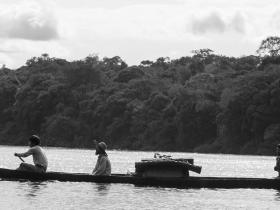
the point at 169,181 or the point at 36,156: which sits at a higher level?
the point at 36,156

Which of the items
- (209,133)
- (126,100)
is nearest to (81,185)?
(209,133)

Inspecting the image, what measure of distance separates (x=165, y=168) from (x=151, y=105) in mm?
83721

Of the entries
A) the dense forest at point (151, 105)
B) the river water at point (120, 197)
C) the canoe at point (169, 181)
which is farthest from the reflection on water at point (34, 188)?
the dense forest at point (151, 105)

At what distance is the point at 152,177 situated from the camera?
32.0 metres

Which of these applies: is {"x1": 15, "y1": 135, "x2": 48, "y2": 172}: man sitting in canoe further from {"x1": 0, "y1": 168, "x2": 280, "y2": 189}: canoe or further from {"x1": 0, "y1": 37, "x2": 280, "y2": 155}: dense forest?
{"x1": 0, "y1": 37, "x2": 280, "y2": 155}: dense forest

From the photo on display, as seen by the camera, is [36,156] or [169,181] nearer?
[36,156]

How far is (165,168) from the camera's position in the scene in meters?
32.3

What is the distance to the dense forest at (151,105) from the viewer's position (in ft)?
326

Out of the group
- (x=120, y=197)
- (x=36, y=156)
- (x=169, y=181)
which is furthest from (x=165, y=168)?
(x=36, y=156)

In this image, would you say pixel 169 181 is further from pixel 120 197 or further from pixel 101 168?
pixel 120 197

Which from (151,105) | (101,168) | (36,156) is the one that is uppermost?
(151,105)

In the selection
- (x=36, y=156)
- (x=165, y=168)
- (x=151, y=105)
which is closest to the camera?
(x=36, y=156)

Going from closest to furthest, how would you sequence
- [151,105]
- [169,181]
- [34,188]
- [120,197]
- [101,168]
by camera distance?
[120,197], [34,188], [169,181], [101,168], [151,105]

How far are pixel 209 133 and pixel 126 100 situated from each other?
16.8 meters
